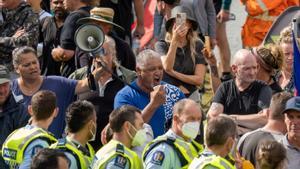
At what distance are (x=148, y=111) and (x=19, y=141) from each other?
1.40 m

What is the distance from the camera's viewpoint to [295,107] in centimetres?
1052

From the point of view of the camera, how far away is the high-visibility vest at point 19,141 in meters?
10.7

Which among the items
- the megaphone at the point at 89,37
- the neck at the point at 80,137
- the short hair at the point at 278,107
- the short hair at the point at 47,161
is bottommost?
the neck at the point at 80,137

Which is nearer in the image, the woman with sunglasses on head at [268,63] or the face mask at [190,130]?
the face mask at [190,130]

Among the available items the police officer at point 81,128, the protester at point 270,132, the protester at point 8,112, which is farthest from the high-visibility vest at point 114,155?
the protester at point 8,112

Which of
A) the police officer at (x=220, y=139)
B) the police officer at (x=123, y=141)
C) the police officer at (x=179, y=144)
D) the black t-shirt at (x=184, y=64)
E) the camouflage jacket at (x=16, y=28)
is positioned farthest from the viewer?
the camouflage jacket at (x=16, y=28)

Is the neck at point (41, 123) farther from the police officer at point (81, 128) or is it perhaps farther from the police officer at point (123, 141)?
the police officer at point (123, 141)

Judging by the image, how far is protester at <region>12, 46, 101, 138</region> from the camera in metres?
12.2

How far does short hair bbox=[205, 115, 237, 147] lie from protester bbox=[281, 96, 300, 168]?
0.79 meters

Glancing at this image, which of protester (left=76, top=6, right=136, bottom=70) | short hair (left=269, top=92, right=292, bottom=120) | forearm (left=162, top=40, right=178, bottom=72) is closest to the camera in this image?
short hair (left=269, top=92, right=292, bottom=120)

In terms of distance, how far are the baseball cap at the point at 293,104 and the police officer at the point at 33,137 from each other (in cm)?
211

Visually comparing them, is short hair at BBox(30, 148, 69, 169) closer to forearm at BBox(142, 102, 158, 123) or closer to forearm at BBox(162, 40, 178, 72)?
forearm at BBox(142, 102, 158, 123)

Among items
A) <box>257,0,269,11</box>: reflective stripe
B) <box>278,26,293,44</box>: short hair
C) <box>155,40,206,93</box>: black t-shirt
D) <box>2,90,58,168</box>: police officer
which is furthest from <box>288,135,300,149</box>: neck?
<box>257,0,269,11</box>: reflective stripe

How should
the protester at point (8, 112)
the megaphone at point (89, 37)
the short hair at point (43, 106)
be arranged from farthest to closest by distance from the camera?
the megaphone at point (89, 37), the protester at point (8, 112), the short hair at point (43, 106)
